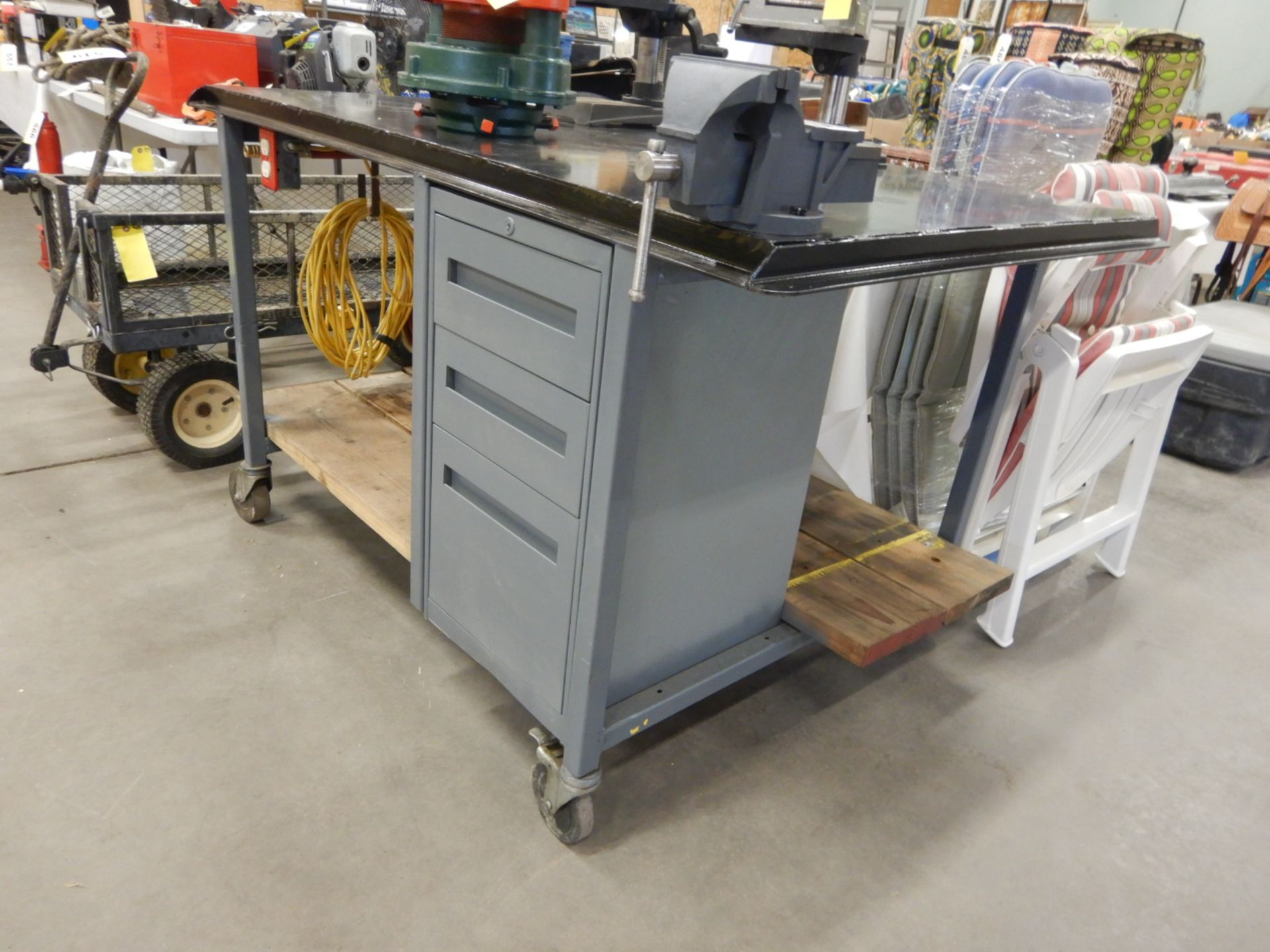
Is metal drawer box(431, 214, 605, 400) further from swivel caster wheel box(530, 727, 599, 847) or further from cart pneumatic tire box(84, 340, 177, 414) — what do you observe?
A: cart pneumatic tire box(84, 340, 177, 414)

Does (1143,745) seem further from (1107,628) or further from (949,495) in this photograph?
(949,495)

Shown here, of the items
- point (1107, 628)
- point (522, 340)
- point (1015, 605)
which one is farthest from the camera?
point (1107, 628)

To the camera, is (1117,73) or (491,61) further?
(1117,73)

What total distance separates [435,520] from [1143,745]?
1.44 metres

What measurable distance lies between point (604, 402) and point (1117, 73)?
299 centimetres

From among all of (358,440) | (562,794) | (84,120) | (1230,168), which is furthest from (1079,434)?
(84,120)

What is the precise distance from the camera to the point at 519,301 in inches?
47.2

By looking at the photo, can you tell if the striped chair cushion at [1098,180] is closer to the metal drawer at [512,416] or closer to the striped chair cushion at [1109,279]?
the striped chair cushion at [1109,279]

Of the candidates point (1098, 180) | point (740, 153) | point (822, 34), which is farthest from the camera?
→ point (1098, 180)

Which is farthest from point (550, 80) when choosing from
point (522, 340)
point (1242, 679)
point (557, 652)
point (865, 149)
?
point (1242, 679)

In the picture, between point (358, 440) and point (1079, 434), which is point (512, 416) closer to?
point (358, 440)

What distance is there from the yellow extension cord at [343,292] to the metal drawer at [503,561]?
847mm

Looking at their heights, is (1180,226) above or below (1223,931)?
above

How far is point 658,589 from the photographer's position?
1.32m
